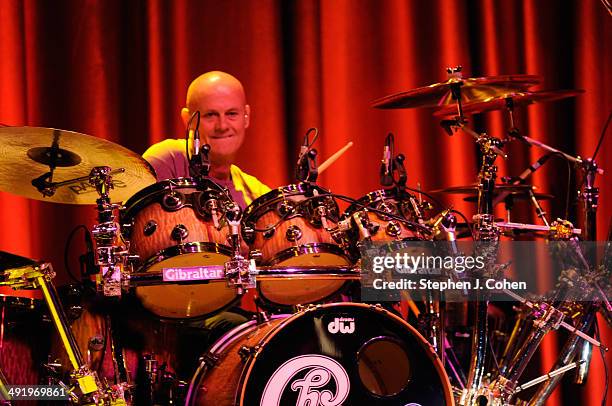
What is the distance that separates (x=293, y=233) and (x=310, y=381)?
47 cm

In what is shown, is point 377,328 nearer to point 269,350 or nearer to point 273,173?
point 269,350

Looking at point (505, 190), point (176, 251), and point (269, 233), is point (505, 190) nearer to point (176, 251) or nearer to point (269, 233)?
point (269, 233)

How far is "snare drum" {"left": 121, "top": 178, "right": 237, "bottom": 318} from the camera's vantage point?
7.82 feet

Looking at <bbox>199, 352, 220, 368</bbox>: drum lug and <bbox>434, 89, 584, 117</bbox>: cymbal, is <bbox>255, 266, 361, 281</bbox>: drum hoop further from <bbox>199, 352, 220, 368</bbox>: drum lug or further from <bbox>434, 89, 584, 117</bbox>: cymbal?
<bbox>434, 89, 584, 117</bbox>: cymbal

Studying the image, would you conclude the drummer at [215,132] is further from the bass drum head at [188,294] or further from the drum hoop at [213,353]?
the drum hoop at [213,353]

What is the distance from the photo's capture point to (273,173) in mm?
3824

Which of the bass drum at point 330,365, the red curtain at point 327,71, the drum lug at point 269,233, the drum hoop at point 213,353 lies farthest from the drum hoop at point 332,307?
the red curtain at point 327,71

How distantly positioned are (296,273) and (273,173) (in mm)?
1618

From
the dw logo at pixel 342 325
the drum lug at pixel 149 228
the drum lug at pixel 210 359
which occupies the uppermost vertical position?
the drum lug at pixel 149 228

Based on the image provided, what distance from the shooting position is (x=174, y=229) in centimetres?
239

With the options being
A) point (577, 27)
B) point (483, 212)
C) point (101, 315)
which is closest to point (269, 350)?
point (101, 315)

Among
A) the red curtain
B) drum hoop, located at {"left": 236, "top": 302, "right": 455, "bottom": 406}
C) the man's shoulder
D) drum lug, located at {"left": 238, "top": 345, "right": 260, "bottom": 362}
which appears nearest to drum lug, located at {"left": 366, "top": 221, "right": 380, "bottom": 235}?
drum hoop, located at {"left": 236, "top": 302, "right": 455, "bottom": 406}

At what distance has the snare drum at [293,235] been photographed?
2.48 meters

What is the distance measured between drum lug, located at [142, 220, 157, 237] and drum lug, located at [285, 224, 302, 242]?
0.38 m
